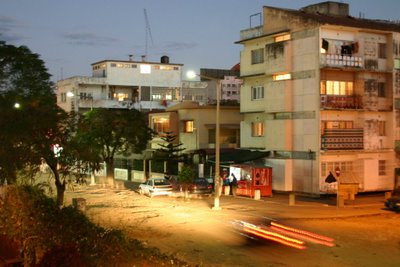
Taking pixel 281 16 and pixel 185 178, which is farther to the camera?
pixel 281 16

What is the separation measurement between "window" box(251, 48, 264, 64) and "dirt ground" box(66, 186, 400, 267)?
14648 mm

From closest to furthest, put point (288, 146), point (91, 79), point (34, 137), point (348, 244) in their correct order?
1. point (348, 244)
2. point (34, 137)
3. point (288, 146)
4. point (91, 79)

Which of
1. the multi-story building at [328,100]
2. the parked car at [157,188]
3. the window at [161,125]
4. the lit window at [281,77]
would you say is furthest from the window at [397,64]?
the window at [161,125]

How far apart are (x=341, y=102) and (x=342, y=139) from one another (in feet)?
9.15

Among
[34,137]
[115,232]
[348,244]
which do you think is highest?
[34,137]

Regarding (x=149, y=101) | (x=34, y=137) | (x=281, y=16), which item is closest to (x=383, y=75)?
(x=281, y=16)

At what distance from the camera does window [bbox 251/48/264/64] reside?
45.2 m

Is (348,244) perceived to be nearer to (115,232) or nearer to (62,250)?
(115,232)

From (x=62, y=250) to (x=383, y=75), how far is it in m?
37.3

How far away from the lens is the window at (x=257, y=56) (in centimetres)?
4521

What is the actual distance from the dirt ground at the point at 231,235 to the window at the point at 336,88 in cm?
1210

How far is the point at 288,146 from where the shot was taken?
1634 inches

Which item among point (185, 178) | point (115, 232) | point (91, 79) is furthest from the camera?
point (91, 79)

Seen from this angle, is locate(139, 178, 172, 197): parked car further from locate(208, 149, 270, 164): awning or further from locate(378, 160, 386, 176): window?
locate(378, 160, 386, 176): window
